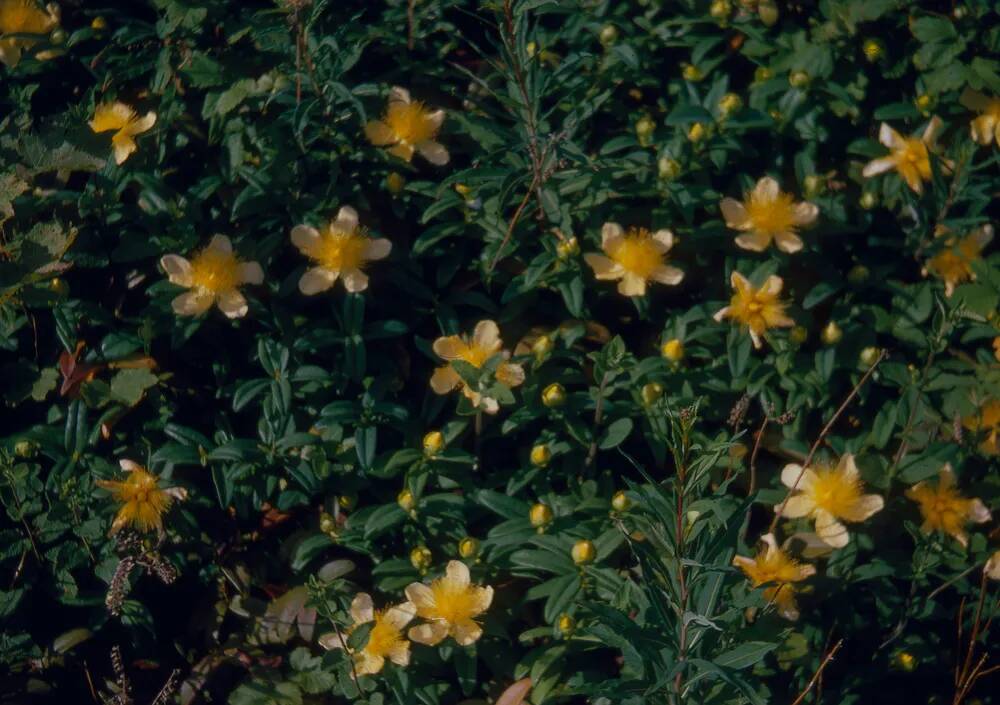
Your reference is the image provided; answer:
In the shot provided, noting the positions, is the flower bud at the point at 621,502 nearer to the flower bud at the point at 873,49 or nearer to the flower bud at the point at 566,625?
the flower bud at the point at 566,625

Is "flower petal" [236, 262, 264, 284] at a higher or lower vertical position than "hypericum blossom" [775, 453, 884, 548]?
higher

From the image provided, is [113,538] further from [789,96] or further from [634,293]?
[789,96]

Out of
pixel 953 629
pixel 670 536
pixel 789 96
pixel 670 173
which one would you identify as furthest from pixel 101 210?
pixel 953 629

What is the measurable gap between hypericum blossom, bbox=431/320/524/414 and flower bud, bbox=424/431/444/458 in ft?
0.33

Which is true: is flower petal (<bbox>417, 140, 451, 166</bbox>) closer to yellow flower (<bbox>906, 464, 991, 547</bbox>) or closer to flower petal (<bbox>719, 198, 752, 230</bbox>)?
flower petal (<bbox>719, 198, 752, 230</bbox>)

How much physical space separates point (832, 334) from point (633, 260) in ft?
1.49

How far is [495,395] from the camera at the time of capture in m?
2.07

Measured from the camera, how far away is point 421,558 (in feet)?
6.89

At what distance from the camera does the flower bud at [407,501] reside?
2117 mm

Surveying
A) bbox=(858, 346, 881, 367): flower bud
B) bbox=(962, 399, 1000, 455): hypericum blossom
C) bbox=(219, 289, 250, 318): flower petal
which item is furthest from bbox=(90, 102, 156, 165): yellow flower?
bbox=(962, 399, 1000, 455): hypericum blossom

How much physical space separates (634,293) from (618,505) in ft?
1.54

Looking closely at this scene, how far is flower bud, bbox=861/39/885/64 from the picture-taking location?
249 centimetres

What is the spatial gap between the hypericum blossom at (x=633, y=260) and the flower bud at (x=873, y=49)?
68cm

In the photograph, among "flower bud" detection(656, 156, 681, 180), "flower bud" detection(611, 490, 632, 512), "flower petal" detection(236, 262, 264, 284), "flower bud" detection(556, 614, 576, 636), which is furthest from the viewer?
"flower bud" detection(656, 156, 681, 180)
